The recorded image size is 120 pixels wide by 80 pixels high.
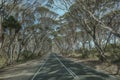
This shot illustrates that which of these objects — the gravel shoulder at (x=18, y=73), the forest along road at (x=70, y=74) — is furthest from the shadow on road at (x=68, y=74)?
the gravel shoulder at (x=18, y=73)

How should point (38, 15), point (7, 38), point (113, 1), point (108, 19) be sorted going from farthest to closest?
point (38, 15)
point (7, 38)
point (108, 19)
point (113, 1)

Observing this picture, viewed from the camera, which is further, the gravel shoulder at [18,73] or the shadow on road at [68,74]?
the gravel shoulder at [18,73]

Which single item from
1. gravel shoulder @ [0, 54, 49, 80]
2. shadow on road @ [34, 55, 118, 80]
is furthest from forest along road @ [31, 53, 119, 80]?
gravel shoulder @ [0, 54, 49, 80]

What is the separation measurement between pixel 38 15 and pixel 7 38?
1502 cm

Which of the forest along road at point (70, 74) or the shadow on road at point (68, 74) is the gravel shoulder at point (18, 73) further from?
the shadow on road at point (68, 74)

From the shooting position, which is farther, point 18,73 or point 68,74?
point 18,73

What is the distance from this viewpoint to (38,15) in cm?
5491

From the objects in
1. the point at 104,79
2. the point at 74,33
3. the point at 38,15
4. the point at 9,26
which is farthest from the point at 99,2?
the point at 74,33

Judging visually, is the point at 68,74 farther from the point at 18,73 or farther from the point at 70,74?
the point at 18,73

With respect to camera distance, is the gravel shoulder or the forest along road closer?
the forest along road

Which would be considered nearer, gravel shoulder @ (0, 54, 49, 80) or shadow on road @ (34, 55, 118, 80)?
shadow on road @ (34, 55, 118, 80)

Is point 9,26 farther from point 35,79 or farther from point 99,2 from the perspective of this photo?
point 35,79

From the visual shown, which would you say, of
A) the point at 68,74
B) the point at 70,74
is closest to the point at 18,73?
the point at 68,74

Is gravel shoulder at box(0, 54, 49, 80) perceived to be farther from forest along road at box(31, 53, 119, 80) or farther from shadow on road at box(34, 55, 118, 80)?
shadow on road at box(34, 55, 118, 80)
